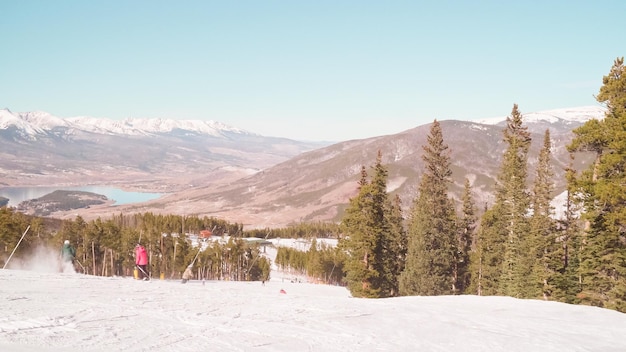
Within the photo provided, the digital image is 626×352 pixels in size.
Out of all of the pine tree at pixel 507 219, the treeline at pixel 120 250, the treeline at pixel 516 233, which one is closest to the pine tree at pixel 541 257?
the treeline at pixel 516 233

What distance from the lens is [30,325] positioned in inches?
435

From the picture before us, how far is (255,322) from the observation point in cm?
1386

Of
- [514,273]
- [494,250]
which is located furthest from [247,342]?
[494,250]

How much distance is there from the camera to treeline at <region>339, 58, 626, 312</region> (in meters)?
27.9

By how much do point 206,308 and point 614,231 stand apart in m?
26.2

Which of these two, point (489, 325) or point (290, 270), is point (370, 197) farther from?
point (290, 270)

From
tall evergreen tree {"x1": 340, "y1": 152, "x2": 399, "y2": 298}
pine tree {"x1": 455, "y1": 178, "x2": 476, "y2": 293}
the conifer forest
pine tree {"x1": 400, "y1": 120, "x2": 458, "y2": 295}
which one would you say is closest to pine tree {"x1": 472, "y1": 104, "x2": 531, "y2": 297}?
the conifer forest

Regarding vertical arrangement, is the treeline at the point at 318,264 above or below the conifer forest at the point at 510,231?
below

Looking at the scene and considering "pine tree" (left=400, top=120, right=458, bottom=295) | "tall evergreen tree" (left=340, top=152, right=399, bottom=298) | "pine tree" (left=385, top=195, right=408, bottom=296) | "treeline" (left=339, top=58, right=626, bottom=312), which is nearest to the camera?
"treeline" (left=339, top=58, right=626, bottom=312)

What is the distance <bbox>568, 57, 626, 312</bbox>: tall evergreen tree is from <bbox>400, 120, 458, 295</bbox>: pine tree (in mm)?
20290

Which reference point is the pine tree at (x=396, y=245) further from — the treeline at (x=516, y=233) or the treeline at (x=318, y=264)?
the treeline at (x=318, y=264)

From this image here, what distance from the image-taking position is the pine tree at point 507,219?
154ft

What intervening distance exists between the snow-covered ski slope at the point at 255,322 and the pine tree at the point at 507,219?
27443mm

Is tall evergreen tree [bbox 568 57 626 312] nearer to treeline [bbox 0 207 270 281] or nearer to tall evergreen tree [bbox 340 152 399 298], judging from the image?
tall evergreen tree [bbox 340 152 399 298]
